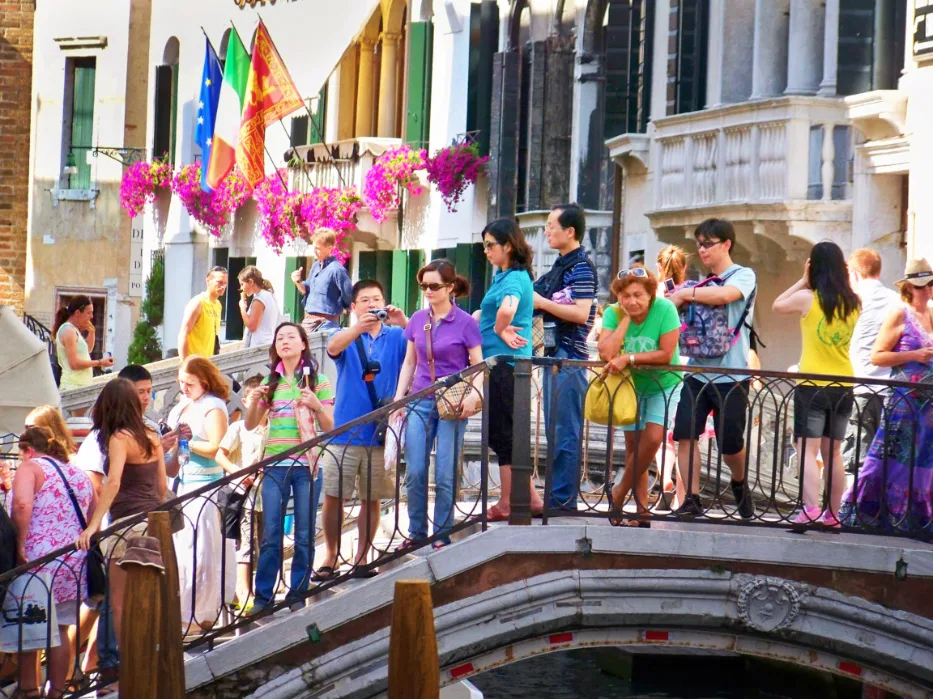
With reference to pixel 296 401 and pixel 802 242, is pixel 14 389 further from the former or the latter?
pixel 802 242

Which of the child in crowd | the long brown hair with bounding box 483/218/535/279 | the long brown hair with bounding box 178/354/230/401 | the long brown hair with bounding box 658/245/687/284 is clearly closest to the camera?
the long brown hair with bounding box 483/218/535/279

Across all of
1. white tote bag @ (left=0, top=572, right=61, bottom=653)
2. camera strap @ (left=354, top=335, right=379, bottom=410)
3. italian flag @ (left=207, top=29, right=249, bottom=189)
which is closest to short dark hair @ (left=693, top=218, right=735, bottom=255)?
camera strap @ (left=354, top=335, right=379, bottom=410)

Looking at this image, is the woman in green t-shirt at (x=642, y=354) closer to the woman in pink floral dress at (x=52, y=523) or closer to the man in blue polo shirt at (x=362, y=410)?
the man in blue polo shirt at (x=362, y=410)

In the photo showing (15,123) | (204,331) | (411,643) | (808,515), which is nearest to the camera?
(411,643)

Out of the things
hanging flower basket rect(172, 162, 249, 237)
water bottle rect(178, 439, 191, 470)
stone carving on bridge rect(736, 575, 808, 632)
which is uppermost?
hanging flower basket rect(172, 162, 249, 237)

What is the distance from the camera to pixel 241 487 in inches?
392

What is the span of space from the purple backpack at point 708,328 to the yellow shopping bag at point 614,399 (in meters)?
0.46

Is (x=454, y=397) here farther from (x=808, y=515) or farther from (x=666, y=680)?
(x=666, y=680)

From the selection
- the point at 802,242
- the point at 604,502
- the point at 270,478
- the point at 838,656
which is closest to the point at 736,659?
the point at 802,242

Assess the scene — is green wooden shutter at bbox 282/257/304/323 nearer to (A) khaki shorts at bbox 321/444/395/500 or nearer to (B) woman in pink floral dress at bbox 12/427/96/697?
(A) khaki shorts at bbox 321/444/395/500

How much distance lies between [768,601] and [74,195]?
877 inches

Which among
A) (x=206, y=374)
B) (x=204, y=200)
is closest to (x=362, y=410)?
(x=206, y=374)

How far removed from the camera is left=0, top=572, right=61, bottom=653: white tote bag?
854 cm

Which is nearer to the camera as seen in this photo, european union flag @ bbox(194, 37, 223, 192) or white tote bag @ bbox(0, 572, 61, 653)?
white tote bag @ bbox(0, 572, 61, 653)
